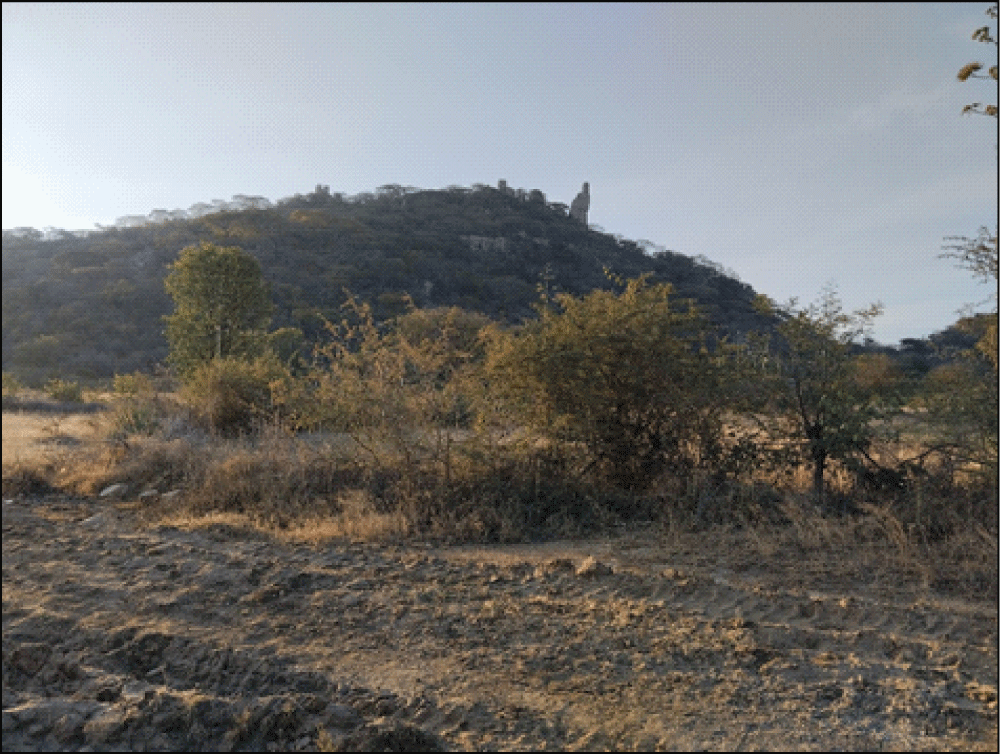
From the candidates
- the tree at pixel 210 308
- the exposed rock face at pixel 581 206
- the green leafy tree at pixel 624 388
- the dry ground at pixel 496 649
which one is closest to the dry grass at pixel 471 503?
the dry ground at pixel 496 649

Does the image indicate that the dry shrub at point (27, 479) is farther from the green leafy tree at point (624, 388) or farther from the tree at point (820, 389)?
the tree at point (820, 389)

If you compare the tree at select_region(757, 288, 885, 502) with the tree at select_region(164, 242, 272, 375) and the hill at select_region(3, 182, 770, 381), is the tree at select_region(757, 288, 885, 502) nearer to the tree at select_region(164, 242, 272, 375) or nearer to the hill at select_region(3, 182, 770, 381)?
the hill at select_region(3, 182, 770, 381)

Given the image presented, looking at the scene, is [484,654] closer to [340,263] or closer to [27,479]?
[27,479]

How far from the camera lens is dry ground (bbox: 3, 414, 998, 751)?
3115mm

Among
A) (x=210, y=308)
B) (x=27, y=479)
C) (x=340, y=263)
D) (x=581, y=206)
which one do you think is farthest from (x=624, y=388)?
(x=581, y=206)

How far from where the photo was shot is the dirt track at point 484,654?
10.2ft

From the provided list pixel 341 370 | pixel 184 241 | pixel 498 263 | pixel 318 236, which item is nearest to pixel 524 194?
pixel 498 263

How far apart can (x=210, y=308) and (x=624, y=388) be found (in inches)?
508

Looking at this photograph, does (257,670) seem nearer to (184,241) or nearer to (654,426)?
(654,426)

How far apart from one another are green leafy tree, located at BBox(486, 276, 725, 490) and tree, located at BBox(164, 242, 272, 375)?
10286 mm

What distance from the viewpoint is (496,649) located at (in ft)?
12.9

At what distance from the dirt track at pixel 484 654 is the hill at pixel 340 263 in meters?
10.1

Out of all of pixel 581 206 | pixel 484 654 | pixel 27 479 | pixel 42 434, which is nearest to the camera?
pixel 484 654

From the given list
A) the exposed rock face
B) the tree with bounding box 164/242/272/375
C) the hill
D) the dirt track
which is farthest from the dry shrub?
the exposed rock face
